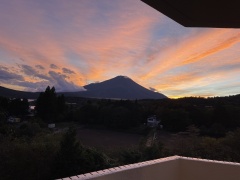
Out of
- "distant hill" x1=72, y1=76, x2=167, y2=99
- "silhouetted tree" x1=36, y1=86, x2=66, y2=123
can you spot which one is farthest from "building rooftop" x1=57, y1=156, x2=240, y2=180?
"distant hill" x1=72, y1=76, x2=167, y2=99

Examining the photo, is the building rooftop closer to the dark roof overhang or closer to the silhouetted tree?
the dark roof overhang

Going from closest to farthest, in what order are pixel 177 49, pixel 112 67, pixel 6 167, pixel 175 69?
pixel 177 49 → pixel 175 69 → pixel 112 67 → pixel 6 167

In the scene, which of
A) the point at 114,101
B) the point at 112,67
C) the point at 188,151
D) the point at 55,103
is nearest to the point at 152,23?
the point at 112,67

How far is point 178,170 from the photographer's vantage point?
3.82 metres

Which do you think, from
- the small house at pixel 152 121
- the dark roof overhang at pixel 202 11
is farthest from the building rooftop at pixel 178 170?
the small house at pixel 152 121

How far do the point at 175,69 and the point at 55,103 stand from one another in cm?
2205

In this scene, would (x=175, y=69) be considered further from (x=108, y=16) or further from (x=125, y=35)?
(x=108, y=16)

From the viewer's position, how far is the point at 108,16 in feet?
17.5

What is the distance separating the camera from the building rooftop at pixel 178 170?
3.22m

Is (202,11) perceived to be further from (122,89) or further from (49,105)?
(122,89)

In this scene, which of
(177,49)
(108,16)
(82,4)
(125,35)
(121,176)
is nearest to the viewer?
(121,176)

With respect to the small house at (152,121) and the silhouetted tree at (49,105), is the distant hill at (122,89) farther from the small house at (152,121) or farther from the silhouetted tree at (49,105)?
the silhouetted tree at (49,105)

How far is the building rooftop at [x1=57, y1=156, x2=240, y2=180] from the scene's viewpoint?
3.22 m

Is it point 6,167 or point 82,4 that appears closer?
point 82,4
